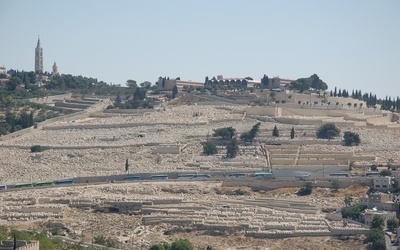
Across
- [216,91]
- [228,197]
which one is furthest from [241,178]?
[216,91]

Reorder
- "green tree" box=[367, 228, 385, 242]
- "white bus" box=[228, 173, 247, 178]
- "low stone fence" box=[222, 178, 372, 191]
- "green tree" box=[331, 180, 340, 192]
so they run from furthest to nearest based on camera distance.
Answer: "white bus" box=[228, 173, 247, 178] → "low stone fence" box=[222, 178, 372, 191] → "green tree" box=[331, 180, 340, 192] → "green tree" box=[367, 228, 385, 242]

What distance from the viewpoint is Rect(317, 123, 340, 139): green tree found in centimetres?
7319

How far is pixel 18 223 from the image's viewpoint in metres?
55.3

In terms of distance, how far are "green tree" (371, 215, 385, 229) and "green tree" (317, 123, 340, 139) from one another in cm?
2032

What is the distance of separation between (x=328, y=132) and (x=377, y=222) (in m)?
21.0

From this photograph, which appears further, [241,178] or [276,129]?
[276,129]

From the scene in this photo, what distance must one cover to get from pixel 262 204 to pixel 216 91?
36.5m

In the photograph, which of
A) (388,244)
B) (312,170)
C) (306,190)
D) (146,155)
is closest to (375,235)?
(388,244)

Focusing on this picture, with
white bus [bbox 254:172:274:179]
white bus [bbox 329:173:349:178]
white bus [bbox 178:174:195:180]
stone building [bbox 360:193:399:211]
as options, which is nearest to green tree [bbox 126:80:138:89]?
white bus [bbox 178:174:195:180]

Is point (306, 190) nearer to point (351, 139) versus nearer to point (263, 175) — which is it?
point (263, 175)

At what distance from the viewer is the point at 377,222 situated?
52.6 metres

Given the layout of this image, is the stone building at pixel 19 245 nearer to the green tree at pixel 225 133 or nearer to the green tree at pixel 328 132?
the green tree at pixel 225 133

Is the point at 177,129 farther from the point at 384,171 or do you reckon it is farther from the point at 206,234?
the point at 206,234

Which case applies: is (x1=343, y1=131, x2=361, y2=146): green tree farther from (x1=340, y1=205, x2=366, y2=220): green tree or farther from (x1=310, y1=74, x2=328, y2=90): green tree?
(x1=310, y1=74, x2=328, y2=90): green tree
